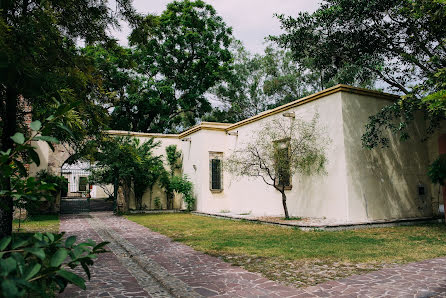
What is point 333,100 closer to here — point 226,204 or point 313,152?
point 313,152

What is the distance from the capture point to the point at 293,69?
88.7ft

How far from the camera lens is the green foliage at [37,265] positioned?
2.82ft

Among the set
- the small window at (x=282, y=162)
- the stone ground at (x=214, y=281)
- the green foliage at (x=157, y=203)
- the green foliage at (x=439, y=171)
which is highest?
the small window at (x=282, y=162)

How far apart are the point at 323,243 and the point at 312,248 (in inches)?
25.6

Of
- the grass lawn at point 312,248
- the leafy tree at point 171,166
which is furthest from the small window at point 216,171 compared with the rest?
the grass lawn at point 312,248

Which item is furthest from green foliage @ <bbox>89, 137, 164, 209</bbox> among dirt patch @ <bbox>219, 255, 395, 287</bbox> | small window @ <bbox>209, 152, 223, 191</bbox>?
dirt patch @ <bbox>219, 255, 395, 287</bbox>

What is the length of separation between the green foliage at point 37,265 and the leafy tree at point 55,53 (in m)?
1.56

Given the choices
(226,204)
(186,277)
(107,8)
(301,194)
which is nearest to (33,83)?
(107,8)

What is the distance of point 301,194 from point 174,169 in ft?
28.0

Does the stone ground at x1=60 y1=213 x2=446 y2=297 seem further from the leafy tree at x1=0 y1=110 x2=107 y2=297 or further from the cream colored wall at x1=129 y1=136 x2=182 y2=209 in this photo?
the cream colored wall at x1=129 y1=136 x2=182 y2=209

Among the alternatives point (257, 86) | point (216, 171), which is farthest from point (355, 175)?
point (257, 86)

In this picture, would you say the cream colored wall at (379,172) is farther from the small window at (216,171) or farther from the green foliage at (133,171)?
the green foliage at (133,171)

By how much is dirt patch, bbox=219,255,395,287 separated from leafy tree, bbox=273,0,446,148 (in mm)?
5526

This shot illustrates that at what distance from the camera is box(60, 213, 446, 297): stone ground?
3691 mm
